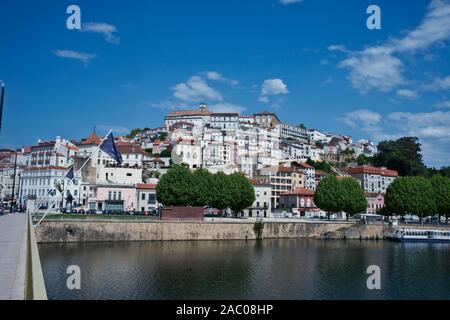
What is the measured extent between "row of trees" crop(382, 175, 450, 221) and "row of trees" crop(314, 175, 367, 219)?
7.79 metres

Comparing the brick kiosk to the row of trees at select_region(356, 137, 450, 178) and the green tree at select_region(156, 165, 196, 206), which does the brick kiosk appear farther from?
the row of trees at select_region(356, 137, 450, 178)

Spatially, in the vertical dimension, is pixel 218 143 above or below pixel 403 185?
above

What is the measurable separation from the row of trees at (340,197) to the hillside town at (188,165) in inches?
564

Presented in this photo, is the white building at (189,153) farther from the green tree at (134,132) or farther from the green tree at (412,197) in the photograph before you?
the green tree at (412,197)

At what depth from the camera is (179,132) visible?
15525 cm

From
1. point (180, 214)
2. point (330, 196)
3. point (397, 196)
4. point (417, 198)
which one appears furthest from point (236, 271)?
point (417, 198)

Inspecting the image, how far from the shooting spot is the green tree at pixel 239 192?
2798 inches

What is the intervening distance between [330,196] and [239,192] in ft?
53.1

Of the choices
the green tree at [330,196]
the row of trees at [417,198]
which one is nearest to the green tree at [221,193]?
the green tree at [330,196]

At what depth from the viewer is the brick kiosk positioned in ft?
194
